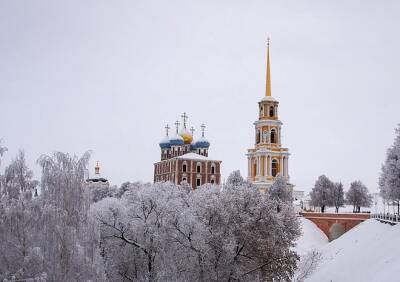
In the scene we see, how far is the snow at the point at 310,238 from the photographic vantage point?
212 ft

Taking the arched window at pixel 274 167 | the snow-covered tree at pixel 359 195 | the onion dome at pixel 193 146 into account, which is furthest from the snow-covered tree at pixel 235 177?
the snow-covered tree at pixel 359 195

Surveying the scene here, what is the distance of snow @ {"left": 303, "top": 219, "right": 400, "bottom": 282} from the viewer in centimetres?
2881

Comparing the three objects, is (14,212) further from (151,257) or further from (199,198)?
(199,198)

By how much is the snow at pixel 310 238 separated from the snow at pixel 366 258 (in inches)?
685

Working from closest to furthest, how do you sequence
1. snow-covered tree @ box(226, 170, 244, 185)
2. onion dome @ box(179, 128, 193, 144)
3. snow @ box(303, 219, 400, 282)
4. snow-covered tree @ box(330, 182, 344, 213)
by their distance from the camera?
snow @ box(303, 219, 400, 282) → snow-covered tree @ box(226, 170, 244, 185) → snow-covered tree @ box(330, 182, 344, 213) → onion dome @ box(179, 128, 193, 144)

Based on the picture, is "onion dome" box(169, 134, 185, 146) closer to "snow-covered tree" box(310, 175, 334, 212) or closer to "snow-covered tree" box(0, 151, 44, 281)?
"snow-covered tree" box(310, 175, 334, 212)

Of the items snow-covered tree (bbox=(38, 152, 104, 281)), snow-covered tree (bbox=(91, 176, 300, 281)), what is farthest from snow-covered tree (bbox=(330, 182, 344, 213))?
snow-covered tree (bbox=(38, 152, 104, 281))

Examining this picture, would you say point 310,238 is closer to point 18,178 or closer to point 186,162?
point 186,162

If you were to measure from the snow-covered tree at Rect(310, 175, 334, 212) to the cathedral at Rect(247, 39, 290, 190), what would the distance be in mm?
17880

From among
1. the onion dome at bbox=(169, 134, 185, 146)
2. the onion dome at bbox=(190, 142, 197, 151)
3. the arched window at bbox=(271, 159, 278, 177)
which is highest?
the onion dome at bbox=(169, 134, 185, 146)

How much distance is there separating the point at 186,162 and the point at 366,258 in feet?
196

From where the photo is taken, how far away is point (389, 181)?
134ft

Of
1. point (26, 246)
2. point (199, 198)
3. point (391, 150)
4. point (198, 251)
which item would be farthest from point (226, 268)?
point (391, 150)

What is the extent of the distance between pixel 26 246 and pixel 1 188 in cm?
316
